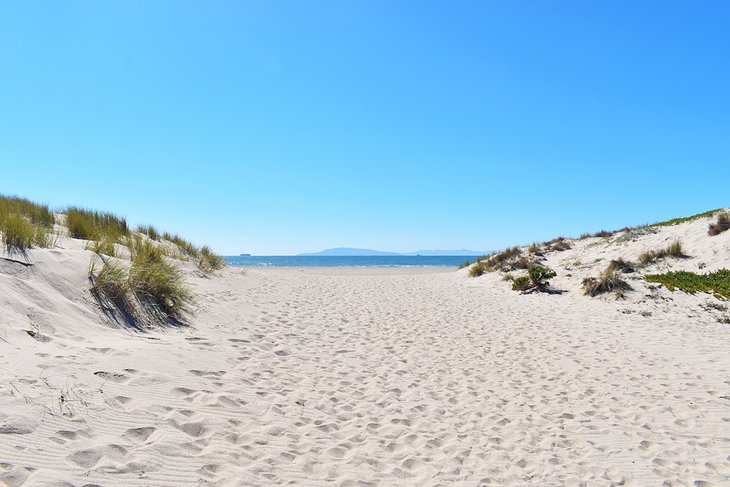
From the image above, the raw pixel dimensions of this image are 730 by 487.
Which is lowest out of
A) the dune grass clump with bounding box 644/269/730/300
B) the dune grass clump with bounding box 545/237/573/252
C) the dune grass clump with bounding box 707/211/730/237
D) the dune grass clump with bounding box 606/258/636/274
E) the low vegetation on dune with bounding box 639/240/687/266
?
the dune grass clump with bounding box 644/269/730/300

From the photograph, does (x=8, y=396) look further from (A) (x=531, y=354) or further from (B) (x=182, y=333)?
(A) (x=531, y=354)

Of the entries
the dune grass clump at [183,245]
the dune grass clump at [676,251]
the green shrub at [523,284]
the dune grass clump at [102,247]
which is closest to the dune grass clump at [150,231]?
the dune grass clump at [183,245]

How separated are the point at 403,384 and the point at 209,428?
2.99 metres

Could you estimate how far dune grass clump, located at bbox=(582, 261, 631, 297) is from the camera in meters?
13.8

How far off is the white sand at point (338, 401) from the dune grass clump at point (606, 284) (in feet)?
12.5

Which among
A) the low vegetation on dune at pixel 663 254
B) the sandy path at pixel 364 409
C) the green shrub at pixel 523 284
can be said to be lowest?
the sandy path at pixel 364 409

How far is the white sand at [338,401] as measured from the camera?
3441mm

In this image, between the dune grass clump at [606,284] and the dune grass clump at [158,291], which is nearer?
the dune grass clump at [158,291]

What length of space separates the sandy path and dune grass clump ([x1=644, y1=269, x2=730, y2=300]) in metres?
3.83

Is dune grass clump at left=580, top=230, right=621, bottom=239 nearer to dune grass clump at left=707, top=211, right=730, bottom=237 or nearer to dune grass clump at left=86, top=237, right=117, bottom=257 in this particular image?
dune grass clump at left=707, top=211, right=730, bottom=237

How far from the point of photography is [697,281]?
13.1 meters

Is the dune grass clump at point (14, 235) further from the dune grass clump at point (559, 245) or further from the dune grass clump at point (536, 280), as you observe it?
the dune grass clump at point (559, 245)

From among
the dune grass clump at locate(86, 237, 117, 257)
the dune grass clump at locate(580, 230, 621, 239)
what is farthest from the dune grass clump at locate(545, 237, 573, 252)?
the dune grass clump at locate(86, 237, 117, 257)

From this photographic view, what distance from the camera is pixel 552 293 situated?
15719mm
